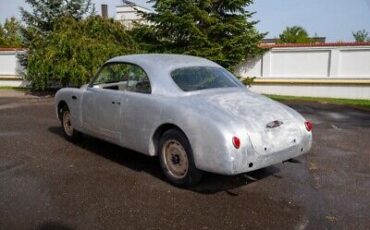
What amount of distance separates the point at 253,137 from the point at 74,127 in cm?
374

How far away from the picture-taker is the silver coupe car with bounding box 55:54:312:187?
4477 millimetres

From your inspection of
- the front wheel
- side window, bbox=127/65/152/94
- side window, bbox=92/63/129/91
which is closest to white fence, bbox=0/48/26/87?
side window, bbox=92/63/129/91

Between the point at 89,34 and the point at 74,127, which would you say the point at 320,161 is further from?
the point at 89,34

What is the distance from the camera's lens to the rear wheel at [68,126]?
7434mm

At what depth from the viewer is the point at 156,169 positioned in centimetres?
581

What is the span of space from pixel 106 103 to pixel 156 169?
48.9 inches

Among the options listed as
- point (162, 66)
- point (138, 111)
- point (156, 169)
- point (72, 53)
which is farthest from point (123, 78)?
point (72, 53)

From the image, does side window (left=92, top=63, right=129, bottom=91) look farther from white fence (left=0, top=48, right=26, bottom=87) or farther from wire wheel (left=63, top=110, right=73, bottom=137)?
white fence (left=0, top=48, right=26, bottom=87)

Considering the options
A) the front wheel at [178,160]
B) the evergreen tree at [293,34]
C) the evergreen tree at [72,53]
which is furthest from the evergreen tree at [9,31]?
the front wheel at [178,160]

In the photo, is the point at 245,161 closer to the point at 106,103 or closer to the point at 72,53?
the point at 106,103

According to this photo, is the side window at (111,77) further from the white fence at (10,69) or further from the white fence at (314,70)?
the white fence at (10,69)

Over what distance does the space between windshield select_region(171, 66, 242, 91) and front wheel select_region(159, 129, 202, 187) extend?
711mm

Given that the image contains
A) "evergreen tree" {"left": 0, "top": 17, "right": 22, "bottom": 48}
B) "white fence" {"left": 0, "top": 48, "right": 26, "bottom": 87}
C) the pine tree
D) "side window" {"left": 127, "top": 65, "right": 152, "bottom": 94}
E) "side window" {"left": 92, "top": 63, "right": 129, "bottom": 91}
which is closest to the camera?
"side window" {"left": 127, "top": 65, "right": 152, "bottom": 94}

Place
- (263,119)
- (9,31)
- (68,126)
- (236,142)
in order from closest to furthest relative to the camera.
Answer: (236,142) → (263,119) → (68,126) → (9,31)
